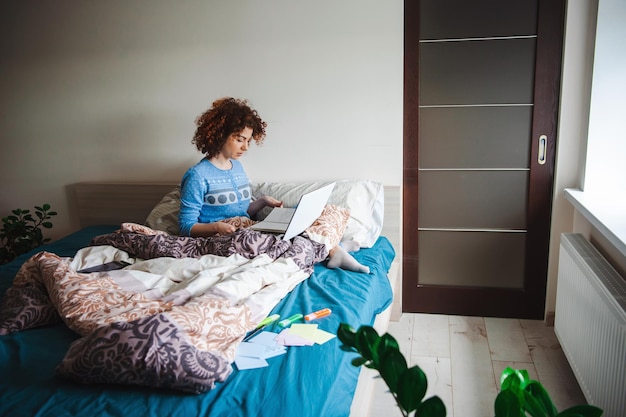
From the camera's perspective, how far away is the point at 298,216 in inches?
85.4

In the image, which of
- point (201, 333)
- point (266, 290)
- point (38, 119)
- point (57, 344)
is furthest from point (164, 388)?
point (38, 119)

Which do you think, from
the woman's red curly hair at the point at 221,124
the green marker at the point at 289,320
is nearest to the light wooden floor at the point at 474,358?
the green marker at the point at 289,320

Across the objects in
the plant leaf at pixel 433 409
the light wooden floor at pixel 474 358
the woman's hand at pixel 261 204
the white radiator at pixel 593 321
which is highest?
the plant leaf at pixel 433 409

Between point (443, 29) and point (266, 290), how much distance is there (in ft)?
5.42

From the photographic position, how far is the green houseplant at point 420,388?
0.61 m

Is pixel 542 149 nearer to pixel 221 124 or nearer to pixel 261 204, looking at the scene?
pixel 261 204

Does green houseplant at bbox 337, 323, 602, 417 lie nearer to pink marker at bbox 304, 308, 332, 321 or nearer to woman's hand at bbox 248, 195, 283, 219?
pink marker at bbox 304, 308, 332, 321

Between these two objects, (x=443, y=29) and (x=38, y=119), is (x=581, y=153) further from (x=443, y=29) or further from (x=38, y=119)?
(x=38, y=119)

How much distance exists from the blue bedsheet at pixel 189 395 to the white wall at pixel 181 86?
136 centimetres

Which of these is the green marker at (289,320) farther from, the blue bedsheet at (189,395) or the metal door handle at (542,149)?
the metal door handle at (542,149)

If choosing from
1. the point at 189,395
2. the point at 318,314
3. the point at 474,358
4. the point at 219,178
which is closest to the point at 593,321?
the point at 474,358

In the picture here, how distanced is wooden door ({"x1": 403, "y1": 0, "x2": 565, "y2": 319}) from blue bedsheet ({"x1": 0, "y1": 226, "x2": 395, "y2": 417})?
1276 mm

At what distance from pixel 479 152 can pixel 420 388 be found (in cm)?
232

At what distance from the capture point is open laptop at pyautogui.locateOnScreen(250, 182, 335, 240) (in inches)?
85.0
